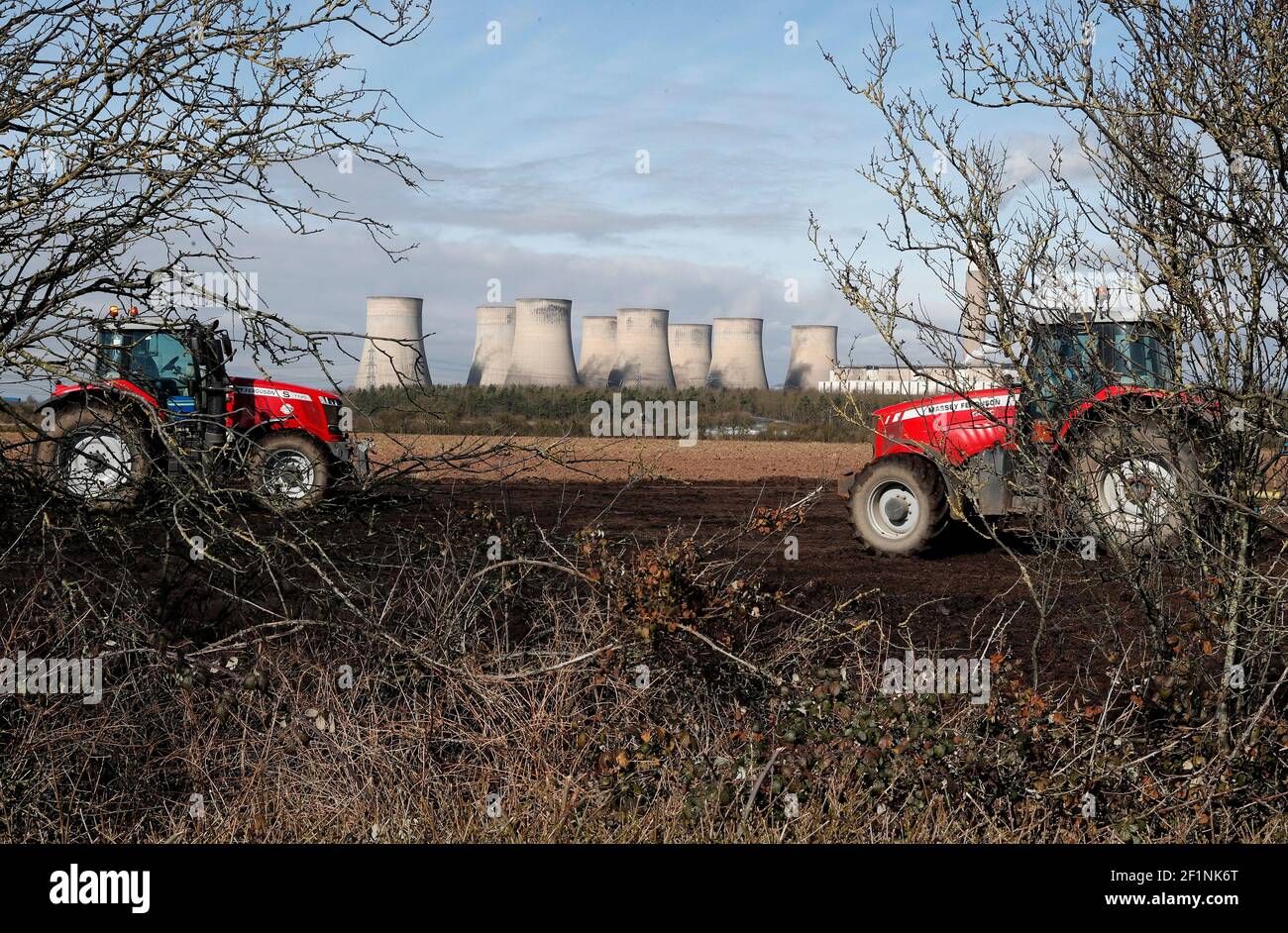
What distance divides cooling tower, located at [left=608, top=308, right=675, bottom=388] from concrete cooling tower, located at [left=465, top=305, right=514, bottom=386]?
3.68 meters

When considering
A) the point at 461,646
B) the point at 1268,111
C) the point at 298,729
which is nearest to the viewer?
the point at 1268,111

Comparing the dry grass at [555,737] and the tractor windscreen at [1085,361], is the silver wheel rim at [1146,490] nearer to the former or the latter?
the tractor windscreen at [1085,361]

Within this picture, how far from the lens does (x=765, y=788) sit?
3830 millimetres

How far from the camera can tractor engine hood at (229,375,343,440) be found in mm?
11234

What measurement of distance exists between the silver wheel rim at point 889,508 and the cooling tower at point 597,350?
1229 inches

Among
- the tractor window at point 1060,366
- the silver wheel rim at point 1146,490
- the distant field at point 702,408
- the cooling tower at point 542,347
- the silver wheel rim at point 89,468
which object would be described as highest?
the cooling tower at point 542,347

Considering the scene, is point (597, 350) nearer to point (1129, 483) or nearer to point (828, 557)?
point (828, 557)

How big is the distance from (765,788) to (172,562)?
337cm

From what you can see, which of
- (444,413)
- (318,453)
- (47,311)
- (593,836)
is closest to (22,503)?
(47,311)

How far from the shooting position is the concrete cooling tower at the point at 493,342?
38.4 meters

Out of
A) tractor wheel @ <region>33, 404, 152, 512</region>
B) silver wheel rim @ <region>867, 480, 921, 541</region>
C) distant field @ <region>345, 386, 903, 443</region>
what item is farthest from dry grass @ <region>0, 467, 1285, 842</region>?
distant field @ <region>345, 386, 903, 443</region>

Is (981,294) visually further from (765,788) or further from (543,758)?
(543,758)

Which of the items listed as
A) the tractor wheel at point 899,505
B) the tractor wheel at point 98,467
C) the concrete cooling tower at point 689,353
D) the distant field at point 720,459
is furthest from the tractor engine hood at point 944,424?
the concrete cooling tower at point 689,353

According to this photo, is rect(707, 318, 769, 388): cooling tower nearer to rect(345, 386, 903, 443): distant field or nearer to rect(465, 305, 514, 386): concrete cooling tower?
rect(345, 386, 903, 443): distant field
